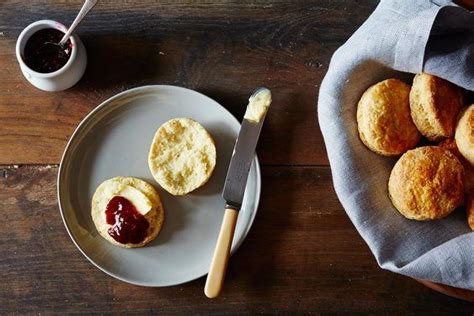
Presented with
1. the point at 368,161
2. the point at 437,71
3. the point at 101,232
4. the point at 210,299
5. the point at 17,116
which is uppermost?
the point at 437,71

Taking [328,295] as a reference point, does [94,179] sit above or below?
above

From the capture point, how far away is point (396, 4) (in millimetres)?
1388

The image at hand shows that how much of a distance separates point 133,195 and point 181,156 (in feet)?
0.49

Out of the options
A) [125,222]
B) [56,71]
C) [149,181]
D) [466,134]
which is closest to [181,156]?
[149,181]

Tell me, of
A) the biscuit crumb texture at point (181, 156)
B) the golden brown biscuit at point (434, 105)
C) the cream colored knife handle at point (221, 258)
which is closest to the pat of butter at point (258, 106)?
the biscuit crumb texture at point (181, 156)

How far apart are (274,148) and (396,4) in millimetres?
449

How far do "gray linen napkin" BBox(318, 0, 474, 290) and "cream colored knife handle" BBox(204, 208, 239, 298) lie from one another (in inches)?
10.5

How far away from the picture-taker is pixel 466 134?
1.33 m

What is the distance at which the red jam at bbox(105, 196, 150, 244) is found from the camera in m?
1.50

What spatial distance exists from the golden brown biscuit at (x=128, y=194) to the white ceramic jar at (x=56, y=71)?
10.5 inches

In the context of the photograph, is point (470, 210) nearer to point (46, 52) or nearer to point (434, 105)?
point (434, 105)

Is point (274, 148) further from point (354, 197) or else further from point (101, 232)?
point (101, 232)

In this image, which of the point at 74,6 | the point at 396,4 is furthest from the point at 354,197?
the point at 74,6

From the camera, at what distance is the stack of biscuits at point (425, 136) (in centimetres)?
134
